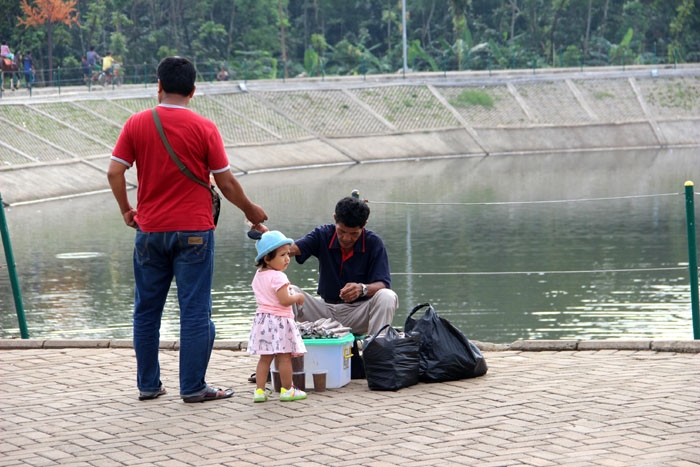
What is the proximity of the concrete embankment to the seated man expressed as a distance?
30.2 m

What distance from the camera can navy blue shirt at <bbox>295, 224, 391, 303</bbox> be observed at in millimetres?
8430

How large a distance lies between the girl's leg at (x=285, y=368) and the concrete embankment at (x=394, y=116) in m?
31.1

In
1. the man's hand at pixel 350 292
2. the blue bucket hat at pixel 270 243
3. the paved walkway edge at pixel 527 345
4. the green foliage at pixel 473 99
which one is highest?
the green foliage at pixel 473 99

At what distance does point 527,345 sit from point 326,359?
202 centimetres

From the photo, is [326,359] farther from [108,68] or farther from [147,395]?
[108,68]

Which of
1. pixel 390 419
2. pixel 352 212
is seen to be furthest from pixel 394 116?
pixel 390 419

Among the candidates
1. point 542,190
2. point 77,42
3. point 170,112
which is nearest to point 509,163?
point 542,190

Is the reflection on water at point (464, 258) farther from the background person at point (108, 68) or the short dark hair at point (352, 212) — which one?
the background person at point (108, 68)

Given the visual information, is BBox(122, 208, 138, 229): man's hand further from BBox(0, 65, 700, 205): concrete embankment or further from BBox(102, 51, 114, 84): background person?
BBox(102, 51, 114, 84): background person

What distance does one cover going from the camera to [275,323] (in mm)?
7535

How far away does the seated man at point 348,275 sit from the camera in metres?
8.27

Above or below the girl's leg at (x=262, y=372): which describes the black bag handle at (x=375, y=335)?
above

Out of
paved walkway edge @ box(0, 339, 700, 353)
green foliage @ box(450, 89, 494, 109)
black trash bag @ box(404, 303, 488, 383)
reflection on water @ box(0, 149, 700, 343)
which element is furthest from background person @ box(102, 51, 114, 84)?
black trash bag @ box(404, 303, 488, 383)

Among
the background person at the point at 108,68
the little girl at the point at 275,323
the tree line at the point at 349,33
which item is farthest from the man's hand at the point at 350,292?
the tree line at the point at 349,33
